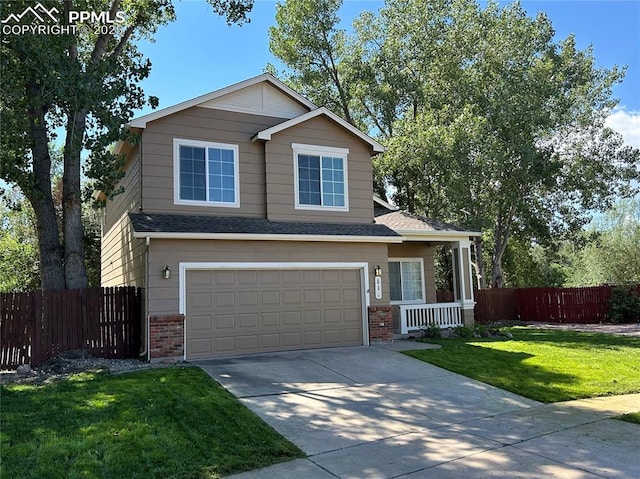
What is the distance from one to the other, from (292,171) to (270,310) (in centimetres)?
389

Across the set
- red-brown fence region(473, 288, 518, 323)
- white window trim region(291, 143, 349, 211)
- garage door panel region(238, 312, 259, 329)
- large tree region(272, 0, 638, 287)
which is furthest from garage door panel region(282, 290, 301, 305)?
red-brown fence region(473, 288, 518, 323)

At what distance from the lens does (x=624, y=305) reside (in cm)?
2088

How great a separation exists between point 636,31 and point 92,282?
23.8 metres

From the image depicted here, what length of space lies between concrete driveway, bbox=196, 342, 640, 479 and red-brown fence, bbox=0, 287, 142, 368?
2.44m

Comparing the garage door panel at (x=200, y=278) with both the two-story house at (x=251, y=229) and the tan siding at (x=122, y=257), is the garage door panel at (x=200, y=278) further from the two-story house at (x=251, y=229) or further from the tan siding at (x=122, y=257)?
the tan siding at (x=122, y=257)

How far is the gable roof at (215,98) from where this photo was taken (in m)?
12.0

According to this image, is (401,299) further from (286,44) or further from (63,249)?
(286,44)

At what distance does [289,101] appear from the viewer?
1440 centimetres

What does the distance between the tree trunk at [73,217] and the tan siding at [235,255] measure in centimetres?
240

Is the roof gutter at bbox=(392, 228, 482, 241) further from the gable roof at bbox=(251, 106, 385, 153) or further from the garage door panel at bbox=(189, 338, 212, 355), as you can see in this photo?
the garage door panel at bbox=(189, 338, 212, 355)

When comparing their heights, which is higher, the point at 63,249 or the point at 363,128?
the point at 363,128

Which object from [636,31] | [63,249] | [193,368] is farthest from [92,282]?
[636,31]

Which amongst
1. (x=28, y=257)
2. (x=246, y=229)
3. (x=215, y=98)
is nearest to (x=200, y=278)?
(x=246, y=229)

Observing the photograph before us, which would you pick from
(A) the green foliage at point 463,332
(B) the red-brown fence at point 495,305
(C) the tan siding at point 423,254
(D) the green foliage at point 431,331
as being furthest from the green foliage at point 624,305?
(D) the green foliage at point 431,331
